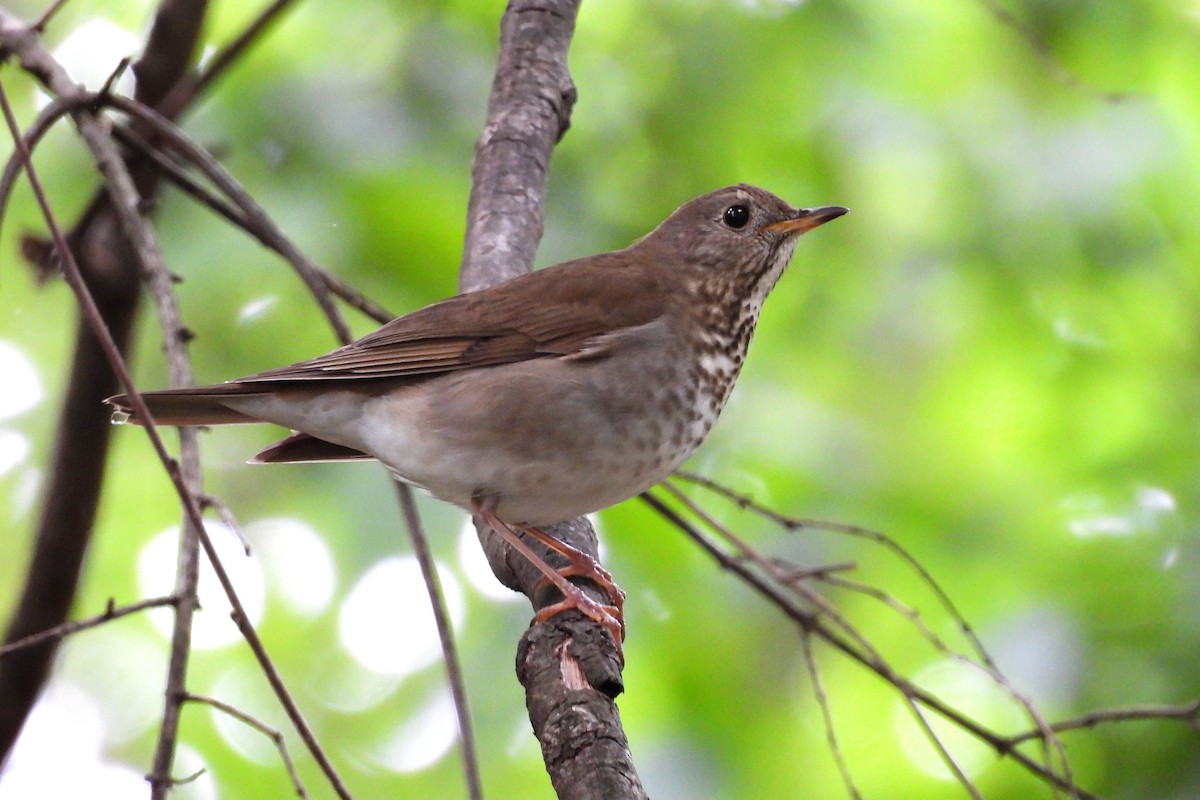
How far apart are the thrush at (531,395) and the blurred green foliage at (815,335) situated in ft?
1.74

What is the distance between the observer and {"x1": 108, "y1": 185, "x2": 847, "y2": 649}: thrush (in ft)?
11.6

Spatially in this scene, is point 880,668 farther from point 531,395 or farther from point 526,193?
point 526,193

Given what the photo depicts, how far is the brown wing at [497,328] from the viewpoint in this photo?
378 centimetres

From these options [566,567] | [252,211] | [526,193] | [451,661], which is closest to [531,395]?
[566,567]

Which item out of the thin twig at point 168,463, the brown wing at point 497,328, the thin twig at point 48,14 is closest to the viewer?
the thin twig at point 168,463

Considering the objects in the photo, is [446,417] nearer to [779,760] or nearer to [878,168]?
[779,760]

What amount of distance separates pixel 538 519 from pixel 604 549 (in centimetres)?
76

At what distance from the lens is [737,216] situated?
4.35 metres

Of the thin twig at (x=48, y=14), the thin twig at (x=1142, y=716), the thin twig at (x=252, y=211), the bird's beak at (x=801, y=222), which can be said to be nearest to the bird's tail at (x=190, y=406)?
the thin twig at (x=252, y=211)

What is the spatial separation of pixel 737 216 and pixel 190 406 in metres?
1.98

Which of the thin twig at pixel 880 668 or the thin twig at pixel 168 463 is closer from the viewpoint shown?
the thin twig at pixel 168 463

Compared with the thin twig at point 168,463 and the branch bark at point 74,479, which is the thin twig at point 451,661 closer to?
the thin twig at point 168,463

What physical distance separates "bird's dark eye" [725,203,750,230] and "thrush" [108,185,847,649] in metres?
0.26

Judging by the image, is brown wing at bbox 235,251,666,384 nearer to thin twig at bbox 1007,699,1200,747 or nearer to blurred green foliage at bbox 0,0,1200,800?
blurred green foliage at bbox 0,0,1200,800
